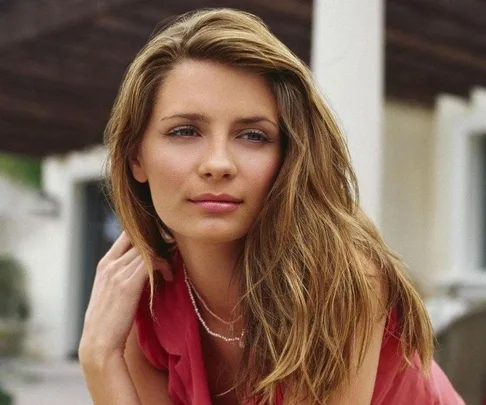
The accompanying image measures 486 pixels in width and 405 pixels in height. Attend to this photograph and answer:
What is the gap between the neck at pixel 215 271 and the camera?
176cm

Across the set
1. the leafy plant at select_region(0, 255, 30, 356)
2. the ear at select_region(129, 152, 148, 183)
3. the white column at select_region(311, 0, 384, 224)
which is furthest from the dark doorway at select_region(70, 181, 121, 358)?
the ear at select_region(129, 152, 148, 183)

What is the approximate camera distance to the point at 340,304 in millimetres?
1567

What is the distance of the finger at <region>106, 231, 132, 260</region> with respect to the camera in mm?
1943

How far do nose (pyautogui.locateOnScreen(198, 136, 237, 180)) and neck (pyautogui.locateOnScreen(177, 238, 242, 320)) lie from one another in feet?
0.76

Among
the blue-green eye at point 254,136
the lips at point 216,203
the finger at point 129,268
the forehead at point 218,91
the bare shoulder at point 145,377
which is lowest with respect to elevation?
the bare shoulder at point 145,377

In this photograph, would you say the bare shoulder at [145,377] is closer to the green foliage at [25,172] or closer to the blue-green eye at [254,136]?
the blue-green eye at [254,136]

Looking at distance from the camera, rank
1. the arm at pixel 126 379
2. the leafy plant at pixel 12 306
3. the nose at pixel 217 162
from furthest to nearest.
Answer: the leafy plant at pixel 12 306, the arm at pixel 126 379, the nose at pixel 217 162

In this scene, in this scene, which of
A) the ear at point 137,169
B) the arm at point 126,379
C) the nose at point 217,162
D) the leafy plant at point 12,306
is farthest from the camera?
the leafy plant at point 12,306

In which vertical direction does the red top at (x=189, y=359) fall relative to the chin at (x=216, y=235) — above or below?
below

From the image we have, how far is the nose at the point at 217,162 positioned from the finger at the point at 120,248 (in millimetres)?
458

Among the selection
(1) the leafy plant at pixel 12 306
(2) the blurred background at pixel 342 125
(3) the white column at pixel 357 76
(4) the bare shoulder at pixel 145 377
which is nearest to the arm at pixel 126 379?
(4) the bare shoulder at pixel 145 377

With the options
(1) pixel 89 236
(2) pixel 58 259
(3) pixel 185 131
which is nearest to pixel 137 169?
(3) pixel 185 131

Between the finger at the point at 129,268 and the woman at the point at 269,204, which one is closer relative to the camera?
the woman at the point at 269,204

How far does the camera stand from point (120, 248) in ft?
6.43
